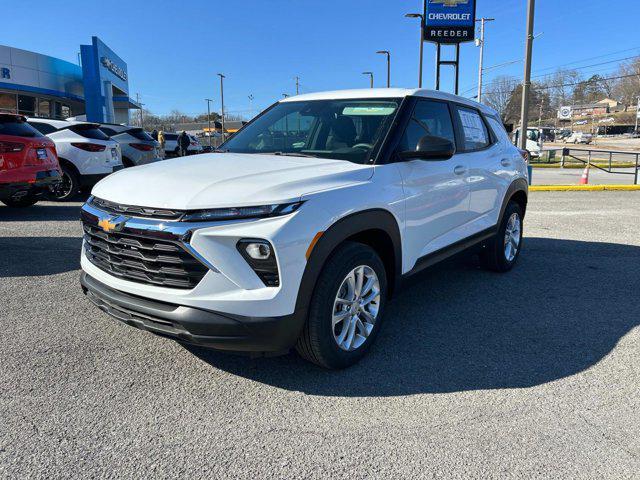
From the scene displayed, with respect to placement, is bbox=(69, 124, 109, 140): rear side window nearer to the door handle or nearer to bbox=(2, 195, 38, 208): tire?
bbox=(2, 195, 38, 208): tire

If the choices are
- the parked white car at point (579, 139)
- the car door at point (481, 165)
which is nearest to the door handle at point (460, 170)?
the car door at point (481, 165)

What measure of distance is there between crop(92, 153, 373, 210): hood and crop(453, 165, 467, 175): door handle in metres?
1.25

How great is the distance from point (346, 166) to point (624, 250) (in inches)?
203

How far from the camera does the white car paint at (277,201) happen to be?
8.79 ft

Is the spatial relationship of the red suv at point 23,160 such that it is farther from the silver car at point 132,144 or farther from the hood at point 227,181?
the hood at point 227,181

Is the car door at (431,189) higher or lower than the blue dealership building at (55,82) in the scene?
lower

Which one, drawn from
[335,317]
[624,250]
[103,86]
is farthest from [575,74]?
[335,317]

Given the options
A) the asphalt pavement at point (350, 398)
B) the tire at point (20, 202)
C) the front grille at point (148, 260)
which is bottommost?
the asphalt pavement at point (350, 398)

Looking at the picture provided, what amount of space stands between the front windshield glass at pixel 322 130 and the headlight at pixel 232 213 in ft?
3.35

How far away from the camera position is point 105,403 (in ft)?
9.35

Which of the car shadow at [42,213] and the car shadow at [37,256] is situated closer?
the car shadow at [37,256]

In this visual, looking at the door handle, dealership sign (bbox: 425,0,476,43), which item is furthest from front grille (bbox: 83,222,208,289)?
dealership sign (bbox: 425,0,476,43)

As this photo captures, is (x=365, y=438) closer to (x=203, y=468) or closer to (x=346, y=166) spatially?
(x=203, y=468)

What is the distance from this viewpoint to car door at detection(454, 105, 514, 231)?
15.3 feet
